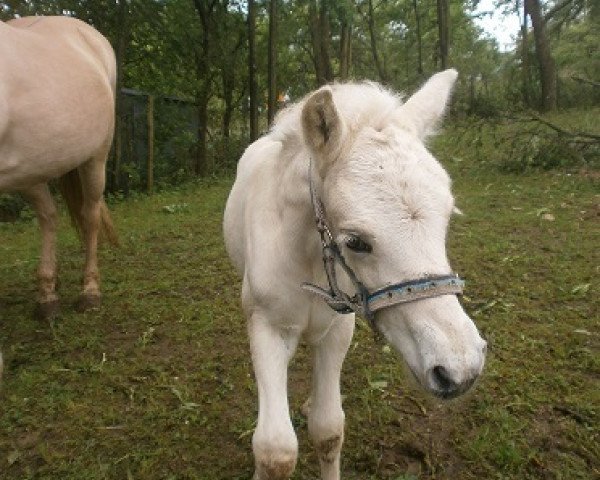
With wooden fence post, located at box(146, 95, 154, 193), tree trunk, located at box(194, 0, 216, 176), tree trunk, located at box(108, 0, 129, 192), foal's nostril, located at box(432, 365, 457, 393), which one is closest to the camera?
foal's nostril, located at box(432, 365, 457, 393)

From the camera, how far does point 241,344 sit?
11.6 ft

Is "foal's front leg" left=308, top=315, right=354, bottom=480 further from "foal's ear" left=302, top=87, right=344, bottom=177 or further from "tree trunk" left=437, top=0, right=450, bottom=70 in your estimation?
"tree trunk" left=437, top=0, right=450, bottom=70

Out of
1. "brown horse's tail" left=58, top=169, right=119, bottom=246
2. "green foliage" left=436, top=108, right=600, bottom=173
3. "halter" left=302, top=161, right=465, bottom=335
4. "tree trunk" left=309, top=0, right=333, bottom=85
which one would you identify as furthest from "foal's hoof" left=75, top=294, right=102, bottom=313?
"tree trunk" left=309, top=0, right=333, bottom=85

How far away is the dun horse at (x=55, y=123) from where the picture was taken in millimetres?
3318

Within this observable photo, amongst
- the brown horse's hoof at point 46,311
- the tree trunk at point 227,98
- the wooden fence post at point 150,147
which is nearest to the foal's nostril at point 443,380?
the brown horse's hoof at point 46,311

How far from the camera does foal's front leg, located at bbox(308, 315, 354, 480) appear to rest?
2127mm

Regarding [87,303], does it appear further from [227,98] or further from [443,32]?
[443,32]

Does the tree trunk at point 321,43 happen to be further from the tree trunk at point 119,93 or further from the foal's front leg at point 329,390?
the foal's front leg at point 329,390

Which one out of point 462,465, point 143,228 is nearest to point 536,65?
point 143,228

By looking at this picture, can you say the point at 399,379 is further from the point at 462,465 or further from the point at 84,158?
the point at 84,158

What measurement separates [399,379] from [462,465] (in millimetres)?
730

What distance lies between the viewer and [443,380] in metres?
1.33

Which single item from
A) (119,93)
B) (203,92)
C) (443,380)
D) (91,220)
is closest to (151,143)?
(119,93)

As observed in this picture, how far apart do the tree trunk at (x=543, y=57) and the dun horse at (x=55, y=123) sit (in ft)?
39.2
